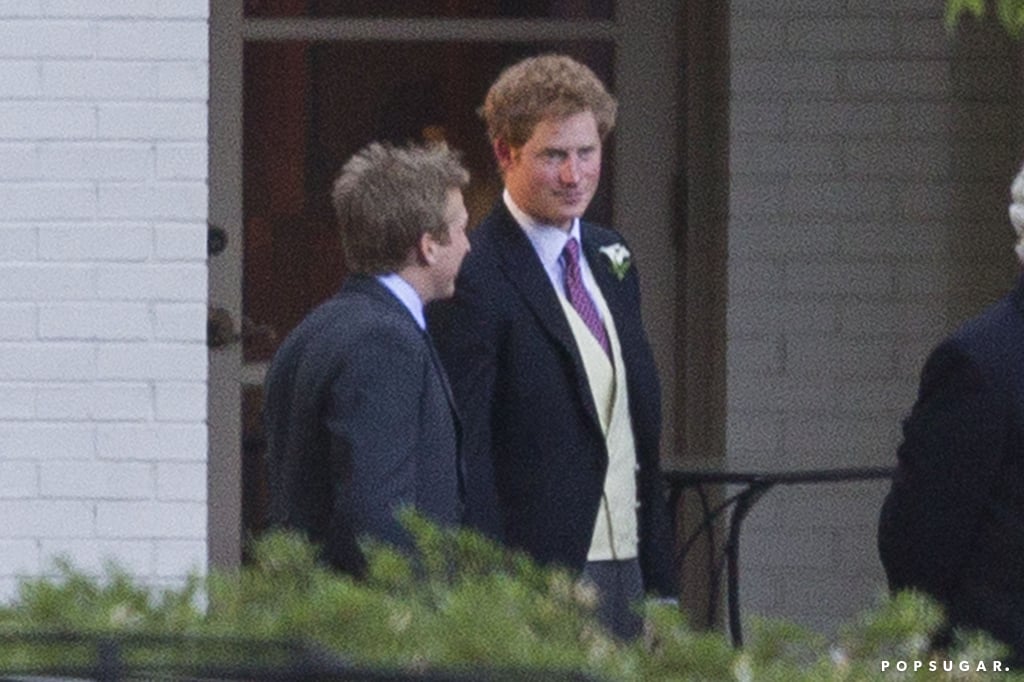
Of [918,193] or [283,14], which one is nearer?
[918,193]

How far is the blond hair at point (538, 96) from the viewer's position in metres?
5.22

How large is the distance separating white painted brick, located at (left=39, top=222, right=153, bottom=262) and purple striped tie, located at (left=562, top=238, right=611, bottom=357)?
49.7 inches

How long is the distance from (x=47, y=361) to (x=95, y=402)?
0.13 m

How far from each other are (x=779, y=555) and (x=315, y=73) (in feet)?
6.04

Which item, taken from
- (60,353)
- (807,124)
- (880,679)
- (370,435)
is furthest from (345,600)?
(807,124)

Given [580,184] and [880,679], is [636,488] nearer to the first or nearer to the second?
[580,184]

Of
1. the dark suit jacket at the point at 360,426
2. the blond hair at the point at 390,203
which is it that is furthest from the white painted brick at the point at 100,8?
the dark suit jacket at the point at 360,426

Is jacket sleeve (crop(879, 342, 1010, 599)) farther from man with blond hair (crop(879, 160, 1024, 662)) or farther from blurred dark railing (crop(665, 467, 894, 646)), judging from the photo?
blurred dark railing (crop(665, 467, 894, 646))

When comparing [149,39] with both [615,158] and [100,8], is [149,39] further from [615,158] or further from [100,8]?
[615,158]

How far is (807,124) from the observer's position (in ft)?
24.4

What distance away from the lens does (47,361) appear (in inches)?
245

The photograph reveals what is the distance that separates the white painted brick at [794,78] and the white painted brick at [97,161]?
5.94ft

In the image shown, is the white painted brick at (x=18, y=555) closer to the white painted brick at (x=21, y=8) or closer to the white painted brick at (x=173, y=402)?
the white painted brick at (x=173, y=402)

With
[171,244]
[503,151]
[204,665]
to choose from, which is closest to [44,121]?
[171,244]
